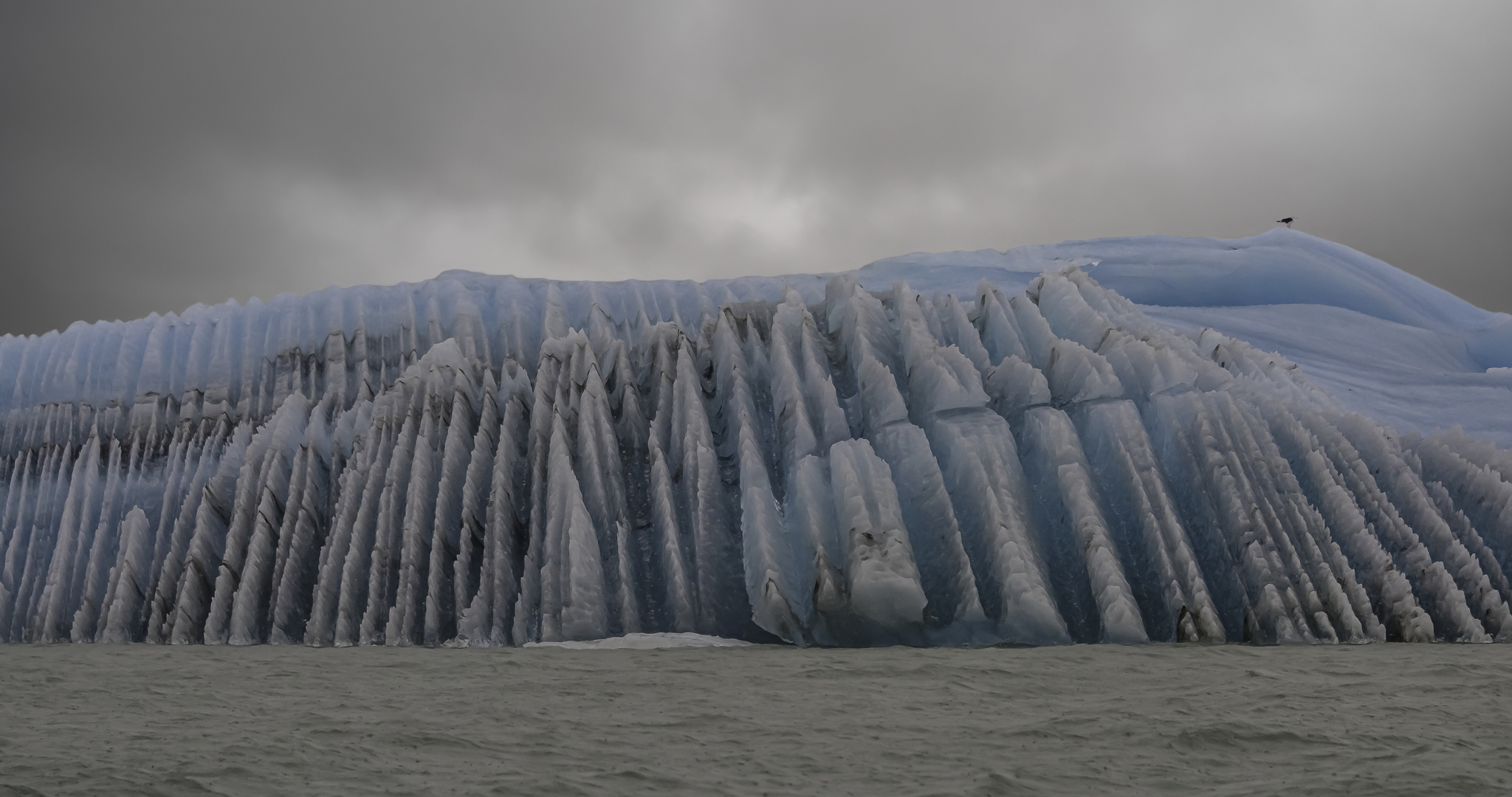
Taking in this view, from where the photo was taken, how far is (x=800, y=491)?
45.0 feet

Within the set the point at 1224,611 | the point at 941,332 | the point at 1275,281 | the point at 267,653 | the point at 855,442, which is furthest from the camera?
the point at 1275,281

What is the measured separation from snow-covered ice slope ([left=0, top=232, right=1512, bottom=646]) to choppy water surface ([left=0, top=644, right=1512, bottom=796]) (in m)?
2.52

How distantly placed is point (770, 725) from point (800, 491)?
6.85 meters

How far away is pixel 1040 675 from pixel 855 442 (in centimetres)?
545

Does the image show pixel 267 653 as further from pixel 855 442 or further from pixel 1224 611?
pixel 1224 611

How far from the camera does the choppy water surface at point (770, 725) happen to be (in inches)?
216

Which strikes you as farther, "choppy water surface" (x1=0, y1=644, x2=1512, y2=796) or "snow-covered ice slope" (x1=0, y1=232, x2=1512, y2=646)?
"snow-covered ice slope" (x1=0, y1=232, x2=1512, y2=646)

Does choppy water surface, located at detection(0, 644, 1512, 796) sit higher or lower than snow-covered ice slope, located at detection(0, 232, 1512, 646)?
lower

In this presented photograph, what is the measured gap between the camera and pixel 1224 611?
41.5ft

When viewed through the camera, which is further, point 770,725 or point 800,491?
point 800,491

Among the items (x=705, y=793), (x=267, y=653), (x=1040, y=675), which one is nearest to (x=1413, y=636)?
(x=1040, y=675)

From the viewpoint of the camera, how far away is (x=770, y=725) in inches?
273

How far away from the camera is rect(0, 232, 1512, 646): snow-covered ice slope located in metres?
12.7

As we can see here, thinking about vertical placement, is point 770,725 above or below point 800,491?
below
